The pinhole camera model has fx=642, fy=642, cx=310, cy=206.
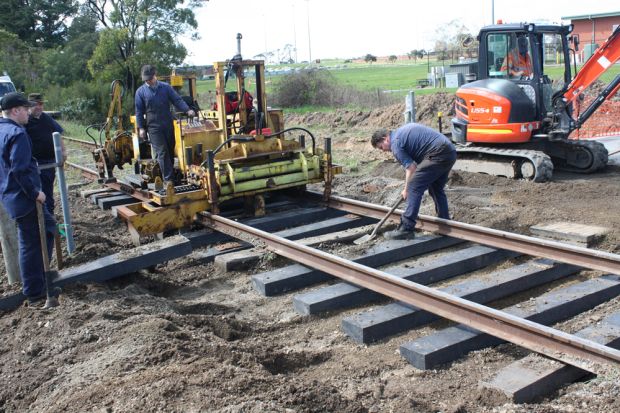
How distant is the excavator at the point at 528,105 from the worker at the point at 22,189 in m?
8.19

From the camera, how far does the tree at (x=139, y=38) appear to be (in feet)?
113

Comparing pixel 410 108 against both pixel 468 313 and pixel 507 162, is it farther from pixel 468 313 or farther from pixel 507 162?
pixel 468 313

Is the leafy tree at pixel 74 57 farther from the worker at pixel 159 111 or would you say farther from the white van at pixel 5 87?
the worker at pixel 159 111

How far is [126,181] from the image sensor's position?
1141 centimetres

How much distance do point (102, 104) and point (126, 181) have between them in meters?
23.3

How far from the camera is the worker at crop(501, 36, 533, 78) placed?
11531 millimetres

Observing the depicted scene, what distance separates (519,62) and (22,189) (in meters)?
9.30

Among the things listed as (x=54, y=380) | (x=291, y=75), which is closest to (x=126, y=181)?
(x=54, y=380)

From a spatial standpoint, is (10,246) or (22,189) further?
(10,246)

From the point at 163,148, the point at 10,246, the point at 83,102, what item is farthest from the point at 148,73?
the point at 83,102

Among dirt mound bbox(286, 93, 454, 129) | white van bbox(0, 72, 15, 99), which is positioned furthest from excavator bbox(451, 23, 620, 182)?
white van bbox(0, 72, 15, 99)

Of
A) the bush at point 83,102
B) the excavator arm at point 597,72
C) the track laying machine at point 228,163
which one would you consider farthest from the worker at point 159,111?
the bush at point 83,102

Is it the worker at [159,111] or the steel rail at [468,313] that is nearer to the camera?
the steel rail at [468,313]

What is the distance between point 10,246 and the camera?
257 inches
